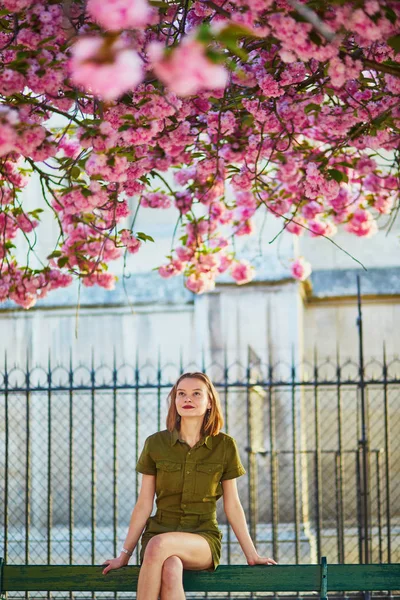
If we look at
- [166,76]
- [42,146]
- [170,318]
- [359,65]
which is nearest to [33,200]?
[170,318]

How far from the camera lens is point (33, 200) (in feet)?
42.0

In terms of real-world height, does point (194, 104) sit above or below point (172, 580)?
above

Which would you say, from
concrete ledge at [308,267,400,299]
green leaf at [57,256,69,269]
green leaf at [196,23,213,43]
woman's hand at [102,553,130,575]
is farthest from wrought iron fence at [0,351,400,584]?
green leaf at [196,23,213,43]

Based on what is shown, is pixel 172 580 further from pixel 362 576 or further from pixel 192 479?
pixel 362 576

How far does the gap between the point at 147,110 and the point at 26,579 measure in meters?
2.55

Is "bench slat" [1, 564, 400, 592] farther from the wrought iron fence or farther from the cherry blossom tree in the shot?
the wrought iron fence

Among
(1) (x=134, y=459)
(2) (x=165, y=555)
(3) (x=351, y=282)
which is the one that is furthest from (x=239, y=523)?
(3) (x=351, y=282)

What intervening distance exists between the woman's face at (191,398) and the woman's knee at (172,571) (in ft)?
2.61

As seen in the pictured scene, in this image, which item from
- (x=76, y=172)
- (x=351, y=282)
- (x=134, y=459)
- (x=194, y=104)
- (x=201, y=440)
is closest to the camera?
(x=201, y=440)

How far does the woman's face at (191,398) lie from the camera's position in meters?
5.19

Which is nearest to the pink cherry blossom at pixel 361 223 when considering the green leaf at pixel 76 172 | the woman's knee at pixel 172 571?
the green leaf at pixel 76 172

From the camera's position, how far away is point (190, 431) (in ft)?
17.2

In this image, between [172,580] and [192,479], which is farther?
[192,479]

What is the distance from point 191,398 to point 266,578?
0.99m
